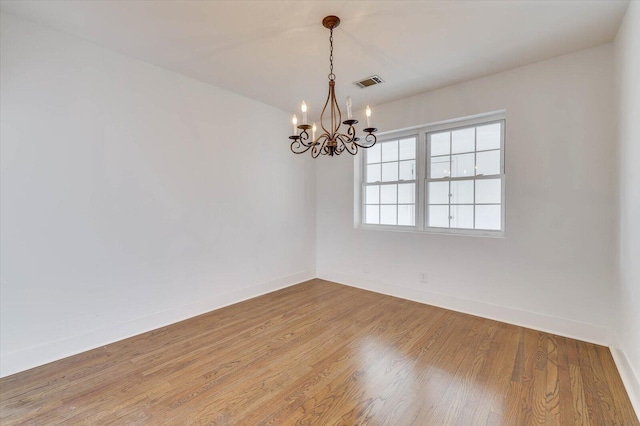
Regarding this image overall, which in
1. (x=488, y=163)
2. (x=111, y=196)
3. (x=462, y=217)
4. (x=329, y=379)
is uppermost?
(x=488, y=163)

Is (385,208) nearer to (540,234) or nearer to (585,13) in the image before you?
(540,234)

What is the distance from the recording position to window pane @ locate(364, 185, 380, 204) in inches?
165

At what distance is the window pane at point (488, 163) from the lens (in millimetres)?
3117

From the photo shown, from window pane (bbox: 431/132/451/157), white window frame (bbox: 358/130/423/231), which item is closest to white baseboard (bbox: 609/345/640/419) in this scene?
white window frame (bbox: 358/130/423/231)

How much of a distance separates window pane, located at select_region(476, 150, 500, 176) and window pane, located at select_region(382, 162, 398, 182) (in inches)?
40.9

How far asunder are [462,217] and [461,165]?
619 millimetres

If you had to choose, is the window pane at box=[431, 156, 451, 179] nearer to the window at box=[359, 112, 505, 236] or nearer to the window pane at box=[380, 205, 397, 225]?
the window at box=[359, 112, 505, 236]

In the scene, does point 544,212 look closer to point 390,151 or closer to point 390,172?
point 390,172

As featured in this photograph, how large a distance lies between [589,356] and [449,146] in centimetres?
237

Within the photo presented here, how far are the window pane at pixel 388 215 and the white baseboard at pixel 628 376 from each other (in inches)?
93.7

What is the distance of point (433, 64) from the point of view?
279cm

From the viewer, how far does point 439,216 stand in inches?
139

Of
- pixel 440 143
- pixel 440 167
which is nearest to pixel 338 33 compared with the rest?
pixel 440 143

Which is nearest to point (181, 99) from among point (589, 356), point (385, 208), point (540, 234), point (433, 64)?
point (433, 64)
